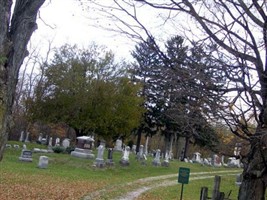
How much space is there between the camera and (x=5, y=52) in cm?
467

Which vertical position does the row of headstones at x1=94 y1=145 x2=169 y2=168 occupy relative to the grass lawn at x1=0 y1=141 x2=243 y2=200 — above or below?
above

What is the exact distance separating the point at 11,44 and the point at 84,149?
23067 mm

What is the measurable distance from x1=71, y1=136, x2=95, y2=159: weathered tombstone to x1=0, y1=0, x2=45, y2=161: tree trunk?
72.3 ft

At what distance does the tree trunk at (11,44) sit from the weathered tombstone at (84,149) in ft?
72.3

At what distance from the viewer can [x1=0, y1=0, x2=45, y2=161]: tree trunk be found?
468cm

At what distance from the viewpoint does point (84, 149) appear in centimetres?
2742

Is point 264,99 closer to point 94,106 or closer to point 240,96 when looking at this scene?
point 240,96

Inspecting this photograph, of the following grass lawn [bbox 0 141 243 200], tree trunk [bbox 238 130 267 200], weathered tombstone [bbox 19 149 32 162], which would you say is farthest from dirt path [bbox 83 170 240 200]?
tree trunk [bbox 238 130 267 200]

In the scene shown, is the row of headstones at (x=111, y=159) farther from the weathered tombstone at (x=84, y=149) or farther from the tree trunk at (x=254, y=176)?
the tree trunk at (x=254, y=176)

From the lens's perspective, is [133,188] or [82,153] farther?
[82,153]

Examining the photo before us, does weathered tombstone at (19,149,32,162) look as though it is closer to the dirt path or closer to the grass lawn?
the grass lawn

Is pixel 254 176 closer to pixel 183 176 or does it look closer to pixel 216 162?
pixel 183 176

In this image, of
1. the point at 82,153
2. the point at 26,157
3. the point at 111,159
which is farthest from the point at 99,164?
the point at 26,157

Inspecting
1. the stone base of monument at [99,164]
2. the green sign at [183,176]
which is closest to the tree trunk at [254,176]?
the green sign at [183,176]
